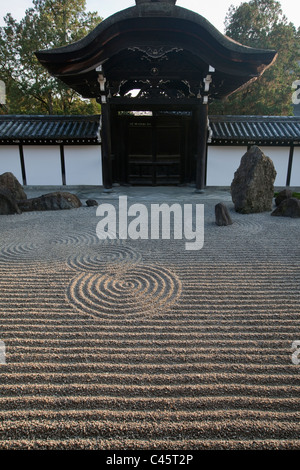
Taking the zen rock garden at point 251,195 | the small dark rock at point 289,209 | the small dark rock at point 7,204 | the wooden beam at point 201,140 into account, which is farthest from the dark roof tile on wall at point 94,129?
the small dark rock at point 289,209

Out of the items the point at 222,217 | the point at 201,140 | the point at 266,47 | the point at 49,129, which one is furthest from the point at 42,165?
the point at 266,47

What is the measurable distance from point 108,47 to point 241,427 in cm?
1035

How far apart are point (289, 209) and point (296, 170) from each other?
5.34m

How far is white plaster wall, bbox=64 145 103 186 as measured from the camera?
12.0 metres

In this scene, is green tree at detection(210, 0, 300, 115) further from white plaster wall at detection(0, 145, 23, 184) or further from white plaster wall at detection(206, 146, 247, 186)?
white plaster wall at detection(0, 145, 23, 184)

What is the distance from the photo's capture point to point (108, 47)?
938 cm

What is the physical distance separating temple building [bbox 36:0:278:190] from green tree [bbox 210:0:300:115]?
300 inches

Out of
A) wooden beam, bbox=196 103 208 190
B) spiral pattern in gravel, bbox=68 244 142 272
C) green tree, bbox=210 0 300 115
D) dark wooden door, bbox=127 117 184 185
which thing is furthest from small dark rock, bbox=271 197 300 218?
green tree, bbox=210 0 300 115

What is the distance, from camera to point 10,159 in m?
12.1

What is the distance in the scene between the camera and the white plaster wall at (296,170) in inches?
475

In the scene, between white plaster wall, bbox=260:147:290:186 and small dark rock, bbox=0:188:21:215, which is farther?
white plaster wall, bbox=260:147:290:186
